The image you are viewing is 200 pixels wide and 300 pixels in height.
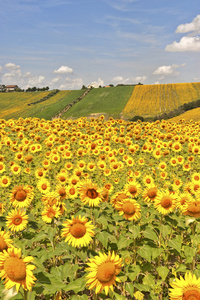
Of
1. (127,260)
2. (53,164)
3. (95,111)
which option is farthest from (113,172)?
(95,111)

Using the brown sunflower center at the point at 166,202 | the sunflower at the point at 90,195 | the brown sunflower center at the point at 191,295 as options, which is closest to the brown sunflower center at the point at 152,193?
the brown sunflower center at the point at 166,202

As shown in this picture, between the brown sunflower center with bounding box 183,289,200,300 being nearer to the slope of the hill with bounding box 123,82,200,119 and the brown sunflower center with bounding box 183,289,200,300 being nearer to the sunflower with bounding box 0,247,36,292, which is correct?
the sunflower with bounding box 0,247,36,292

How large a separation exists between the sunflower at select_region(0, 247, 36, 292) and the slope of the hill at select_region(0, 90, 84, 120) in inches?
3324

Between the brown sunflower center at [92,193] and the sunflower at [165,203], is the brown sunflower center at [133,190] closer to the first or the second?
the sunflower at [165,203]

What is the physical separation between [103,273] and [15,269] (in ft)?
3.07

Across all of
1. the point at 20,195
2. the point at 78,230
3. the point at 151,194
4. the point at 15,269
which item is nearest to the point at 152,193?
the point at 151,194

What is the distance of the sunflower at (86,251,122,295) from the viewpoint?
2479 millimetres

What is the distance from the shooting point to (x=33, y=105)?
107m

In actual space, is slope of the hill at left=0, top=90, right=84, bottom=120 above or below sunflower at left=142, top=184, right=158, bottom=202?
above

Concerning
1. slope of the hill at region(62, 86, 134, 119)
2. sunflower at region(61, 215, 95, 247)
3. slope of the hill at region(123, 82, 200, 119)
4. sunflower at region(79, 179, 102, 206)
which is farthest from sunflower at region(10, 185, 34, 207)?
slope of the hill at region(62, 86, 134, 119)

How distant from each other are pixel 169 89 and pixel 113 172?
102117 mm

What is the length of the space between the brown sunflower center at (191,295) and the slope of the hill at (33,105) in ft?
279

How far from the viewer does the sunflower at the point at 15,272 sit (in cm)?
237

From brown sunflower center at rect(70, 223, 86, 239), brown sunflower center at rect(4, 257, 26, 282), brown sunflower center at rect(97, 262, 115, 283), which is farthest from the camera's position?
brown sunflower center at rect(70, 223, 86, 239)
